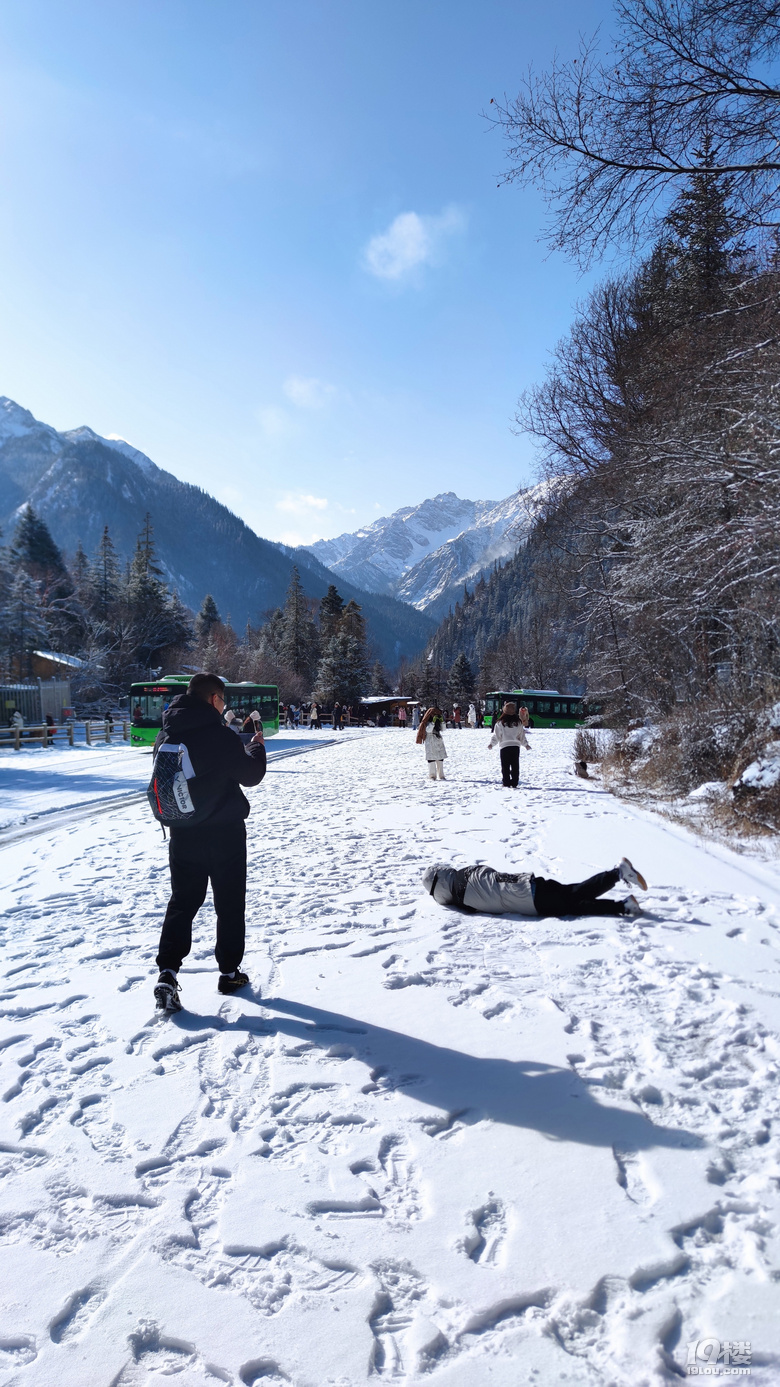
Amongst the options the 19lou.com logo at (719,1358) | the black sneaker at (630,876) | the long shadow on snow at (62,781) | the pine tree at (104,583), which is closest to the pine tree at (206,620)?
the pine tree at (104,583)

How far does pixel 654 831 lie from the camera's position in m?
8.74

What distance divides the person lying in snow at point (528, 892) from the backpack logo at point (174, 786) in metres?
2.62

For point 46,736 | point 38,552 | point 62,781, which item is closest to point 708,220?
point 62,781

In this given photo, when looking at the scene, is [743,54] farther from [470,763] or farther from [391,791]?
[470,763]

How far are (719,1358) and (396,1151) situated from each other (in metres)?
1.23

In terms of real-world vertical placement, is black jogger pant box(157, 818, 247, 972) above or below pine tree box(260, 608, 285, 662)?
below

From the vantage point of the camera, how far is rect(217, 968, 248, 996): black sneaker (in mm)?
4198

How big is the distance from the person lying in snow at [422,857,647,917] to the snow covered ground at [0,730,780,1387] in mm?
176

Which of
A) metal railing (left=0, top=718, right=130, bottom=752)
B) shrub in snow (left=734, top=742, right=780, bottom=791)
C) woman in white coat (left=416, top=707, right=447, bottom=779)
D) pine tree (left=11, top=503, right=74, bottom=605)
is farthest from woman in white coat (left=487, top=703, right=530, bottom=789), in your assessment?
pine tree (left=11, top=503, right=74, bottom=605)

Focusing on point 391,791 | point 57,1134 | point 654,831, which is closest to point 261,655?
point 391,791

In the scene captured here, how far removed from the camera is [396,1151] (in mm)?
2676

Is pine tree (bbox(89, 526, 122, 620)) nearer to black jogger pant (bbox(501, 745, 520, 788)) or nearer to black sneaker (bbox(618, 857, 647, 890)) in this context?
black jogger pant (bbox(501, 745, 520, 788))

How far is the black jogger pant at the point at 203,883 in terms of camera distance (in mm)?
4035

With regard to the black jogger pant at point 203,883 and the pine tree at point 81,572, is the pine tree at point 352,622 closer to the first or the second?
the pine tree at point 81,572
